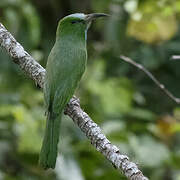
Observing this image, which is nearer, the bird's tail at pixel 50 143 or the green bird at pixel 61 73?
the bird's tail at pixel 50 143

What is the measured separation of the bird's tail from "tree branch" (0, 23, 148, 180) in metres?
0.10

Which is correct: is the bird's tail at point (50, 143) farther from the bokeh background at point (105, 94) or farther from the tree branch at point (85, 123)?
the bokeh background at point (105, 94)

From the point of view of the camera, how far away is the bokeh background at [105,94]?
512 centimetres

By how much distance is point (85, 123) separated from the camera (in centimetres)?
309

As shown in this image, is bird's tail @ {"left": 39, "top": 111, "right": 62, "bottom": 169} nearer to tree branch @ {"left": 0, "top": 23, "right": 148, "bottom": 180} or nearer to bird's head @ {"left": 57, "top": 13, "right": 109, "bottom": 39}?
tree branch @ {"left": 0, "top": 23, "right": 148, "bottom": 180}

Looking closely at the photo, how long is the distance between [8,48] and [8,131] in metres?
1.84

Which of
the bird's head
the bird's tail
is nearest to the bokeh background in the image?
the bird's head

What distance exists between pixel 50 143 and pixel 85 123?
15.2 inches

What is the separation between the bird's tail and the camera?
3277 mm

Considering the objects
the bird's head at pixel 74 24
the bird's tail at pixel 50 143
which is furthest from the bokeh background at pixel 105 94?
the bird's tail at pixel 50 143

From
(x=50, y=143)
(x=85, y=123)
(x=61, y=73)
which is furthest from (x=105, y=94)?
(x=85, y=123)

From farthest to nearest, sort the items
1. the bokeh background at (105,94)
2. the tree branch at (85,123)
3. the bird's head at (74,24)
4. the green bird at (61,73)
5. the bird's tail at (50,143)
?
the bokeh background at (105,94) < the bird's head at (74,24) < the green bird at (61,73) < the bird's tail at (50,143) < the tree branch at (85,123)

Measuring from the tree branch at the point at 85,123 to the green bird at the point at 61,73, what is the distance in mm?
77

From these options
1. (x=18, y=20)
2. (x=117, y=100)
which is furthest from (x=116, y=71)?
(x=18, y=20)
